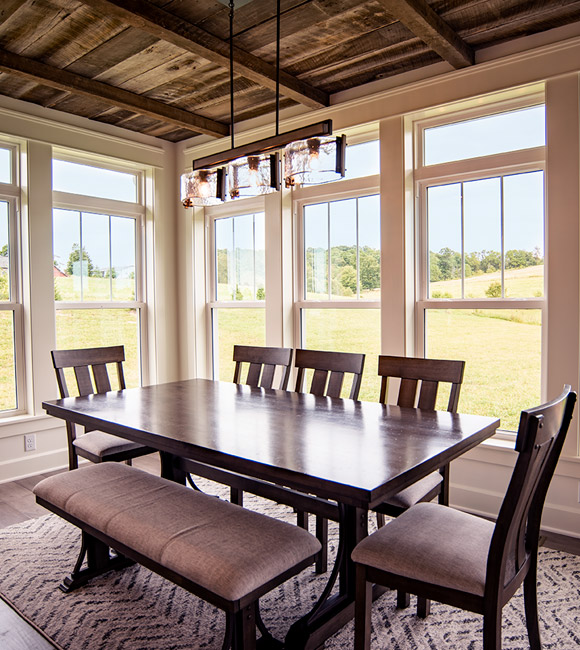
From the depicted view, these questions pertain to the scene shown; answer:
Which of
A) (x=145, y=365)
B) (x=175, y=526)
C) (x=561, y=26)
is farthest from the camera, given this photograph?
Answer: (x=145, y=365)

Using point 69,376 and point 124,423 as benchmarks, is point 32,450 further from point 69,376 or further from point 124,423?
point 124,423

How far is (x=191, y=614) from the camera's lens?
7.02ft

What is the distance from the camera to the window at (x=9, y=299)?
3.81 meters

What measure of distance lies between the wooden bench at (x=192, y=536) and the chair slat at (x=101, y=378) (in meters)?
0.88

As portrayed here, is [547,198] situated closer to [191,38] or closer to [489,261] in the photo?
[489,261]

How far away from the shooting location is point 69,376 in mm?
4406

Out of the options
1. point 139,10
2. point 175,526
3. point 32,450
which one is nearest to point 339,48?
point 139,10

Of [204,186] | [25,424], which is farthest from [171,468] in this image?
[25,424]

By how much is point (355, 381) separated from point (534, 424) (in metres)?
1.51

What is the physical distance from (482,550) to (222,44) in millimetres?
2750

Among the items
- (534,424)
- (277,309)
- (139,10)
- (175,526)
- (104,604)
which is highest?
(139,10)

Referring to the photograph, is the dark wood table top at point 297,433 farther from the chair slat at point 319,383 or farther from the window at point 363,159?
the window at point 363,159

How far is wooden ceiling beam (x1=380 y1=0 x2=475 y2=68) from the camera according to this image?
236 centimetres

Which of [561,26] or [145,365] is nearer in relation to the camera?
[561,26]
